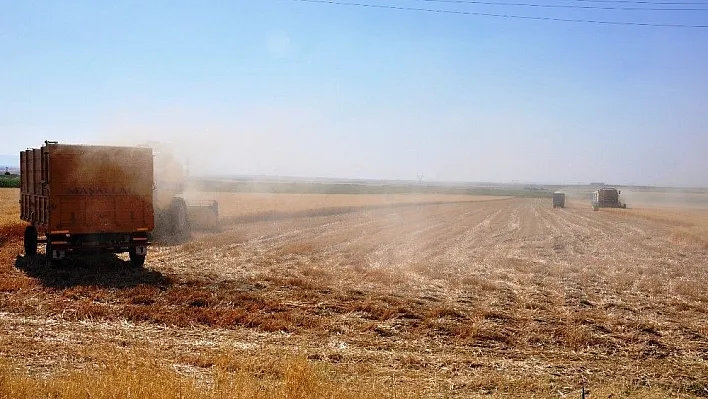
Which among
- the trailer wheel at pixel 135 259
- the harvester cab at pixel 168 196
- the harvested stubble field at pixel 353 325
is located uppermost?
the harvester cab at pixel 168 196

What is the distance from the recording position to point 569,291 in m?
15.4

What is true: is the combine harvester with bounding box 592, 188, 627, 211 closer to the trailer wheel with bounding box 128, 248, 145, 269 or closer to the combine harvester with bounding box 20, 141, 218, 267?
the trailer wheel with bounding box 128, 248, 145, 269

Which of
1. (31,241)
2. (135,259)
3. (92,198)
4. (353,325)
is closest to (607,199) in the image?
(135,259)

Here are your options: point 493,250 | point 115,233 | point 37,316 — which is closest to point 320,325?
point 37,316

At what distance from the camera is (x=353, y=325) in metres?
11.6

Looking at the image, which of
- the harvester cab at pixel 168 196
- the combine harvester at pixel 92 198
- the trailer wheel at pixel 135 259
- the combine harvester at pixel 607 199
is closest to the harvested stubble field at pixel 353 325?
the trailer wheel at pixel 135 259

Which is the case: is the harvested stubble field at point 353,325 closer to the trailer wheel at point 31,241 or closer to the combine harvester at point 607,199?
the trailer wheel at point 31,241

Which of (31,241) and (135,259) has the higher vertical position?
(31,241)

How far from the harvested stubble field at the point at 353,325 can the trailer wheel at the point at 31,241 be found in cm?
38

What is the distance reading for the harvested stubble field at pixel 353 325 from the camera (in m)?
8.06

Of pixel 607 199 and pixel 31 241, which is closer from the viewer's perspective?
pixel 31 241

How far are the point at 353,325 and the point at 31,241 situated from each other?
43.5ft

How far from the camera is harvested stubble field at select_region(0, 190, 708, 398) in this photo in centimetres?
806

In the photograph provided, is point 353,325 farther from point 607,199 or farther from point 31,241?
point 607,199
